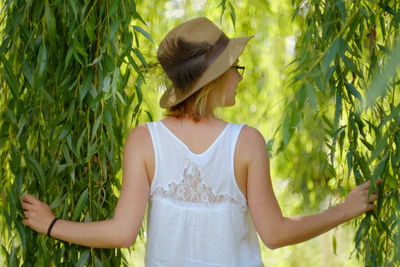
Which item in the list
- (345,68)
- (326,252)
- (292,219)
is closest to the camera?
(292,219)

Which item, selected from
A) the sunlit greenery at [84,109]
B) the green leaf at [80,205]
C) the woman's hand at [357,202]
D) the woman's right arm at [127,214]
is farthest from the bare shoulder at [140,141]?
the woman's hand at [357,202]

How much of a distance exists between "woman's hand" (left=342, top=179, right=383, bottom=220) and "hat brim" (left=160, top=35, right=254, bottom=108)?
15.5 inches

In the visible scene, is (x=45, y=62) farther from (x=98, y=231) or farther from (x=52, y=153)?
(x=98, y=231)

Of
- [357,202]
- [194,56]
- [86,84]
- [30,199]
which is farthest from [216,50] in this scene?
[30,199]

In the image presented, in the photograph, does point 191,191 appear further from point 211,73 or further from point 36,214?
point 36,214

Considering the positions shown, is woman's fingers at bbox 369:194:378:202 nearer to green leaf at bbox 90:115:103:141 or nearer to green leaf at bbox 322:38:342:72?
green leaf at bbox 322:38:342:72

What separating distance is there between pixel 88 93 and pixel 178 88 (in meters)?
0.29

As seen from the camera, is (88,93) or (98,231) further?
(88,93)

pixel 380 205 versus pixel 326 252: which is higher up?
pixel 380 205

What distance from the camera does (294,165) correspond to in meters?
3.61

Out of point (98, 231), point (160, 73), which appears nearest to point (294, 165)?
point (160, 73)

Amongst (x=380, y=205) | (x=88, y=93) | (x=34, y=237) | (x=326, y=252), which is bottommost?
(x=326, y=252)

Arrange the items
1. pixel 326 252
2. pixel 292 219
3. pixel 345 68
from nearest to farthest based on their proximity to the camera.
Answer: pixel 292 219 → pixel 345 68 → pixel 326 252

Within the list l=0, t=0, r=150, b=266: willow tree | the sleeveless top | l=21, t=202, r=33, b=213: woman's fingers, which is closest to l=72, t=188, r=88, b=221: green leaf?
l=0, t=0, r=150, b=266: willow tree
